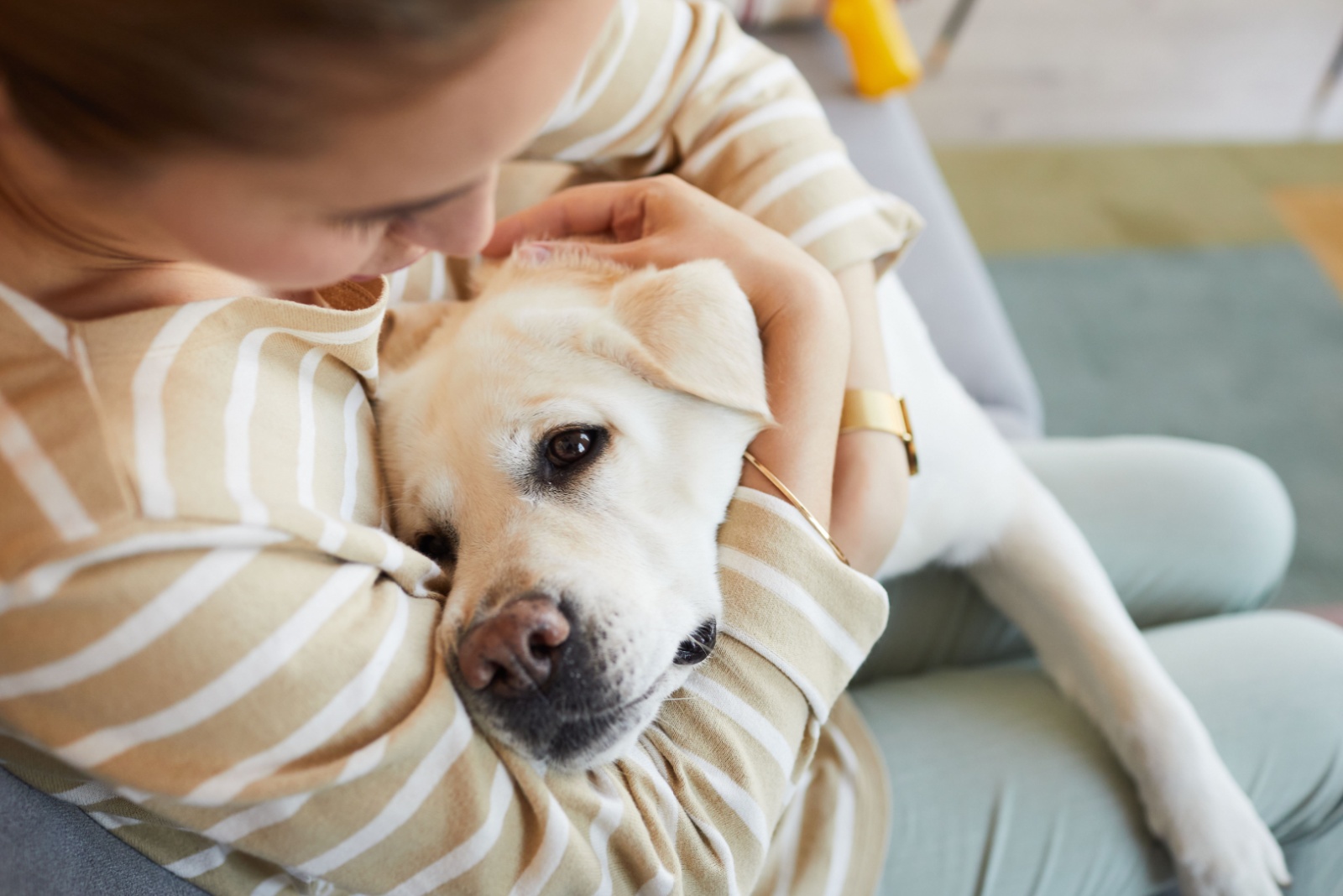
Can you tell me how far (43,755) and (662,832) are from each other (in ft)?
1.71

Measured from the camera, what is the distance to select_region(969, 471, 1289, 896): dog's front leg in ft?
3.74

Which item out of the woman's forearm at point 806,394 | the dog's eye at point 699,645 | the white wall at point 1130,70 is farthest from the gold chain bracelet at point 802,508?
the white wall at point 1130,70

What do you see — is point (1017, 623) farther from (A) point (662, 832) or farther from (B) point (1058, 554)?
(A) point (662, 832)

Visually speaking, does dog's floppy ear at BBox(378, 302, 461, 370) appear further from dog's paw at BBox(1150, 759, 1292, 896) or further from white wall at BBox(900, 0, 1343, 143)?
white wall at BBox(900, 0, 1343, 143)

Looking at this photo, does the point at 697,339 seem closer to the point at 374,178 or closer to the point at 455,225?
the point at 455,225

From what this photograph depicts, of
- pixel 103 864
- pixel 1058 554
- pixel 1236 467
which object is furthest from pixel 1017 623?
pixel 103 864

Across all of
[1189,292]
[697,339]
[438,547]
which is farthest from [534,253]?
[1189,292]

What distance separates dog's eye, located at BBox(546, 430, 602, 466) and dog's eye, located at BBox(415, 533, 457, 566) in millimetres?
152

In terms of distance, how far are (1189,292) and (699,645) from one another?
2319 millimetres

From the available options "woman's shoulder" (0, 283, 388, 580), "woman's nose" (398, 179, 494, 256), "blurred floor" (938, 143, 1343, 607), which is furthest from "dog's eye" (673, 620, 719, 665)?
"blurred floor" (938, 143, 1343, 607)

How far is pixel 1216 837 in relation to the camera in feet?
3.72

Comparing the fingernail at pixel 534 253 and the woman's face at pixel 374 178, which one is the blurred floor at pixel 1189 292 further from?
the woman's face at pixel 374 178

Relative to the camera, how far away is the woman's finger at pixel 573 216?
123 cm

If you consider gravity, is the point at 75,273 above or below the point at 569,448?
above
